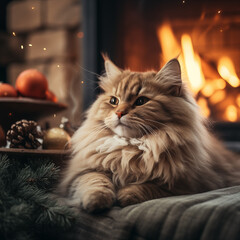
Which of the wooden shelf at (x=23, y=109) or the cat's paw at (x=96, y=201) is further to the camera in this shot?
the wooden shelf at (x=23, y=109)

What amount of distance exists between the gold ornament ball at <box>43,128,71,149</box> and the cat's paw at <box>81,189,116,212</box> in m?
0.39

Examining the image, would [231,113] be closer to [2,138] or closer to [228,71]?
[228,71]

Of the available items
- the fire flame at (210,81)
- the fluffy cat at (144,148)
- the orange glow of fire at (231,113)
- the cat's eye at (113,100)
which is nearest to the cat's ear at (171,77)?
the fluffy cat at (144,148)

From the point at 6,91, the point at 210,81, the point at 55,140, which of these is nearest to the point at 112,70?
the point at 55,140

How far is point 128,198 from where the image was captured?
2.80 ft

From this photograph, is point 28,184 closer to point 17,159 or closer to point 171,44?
point 17,159

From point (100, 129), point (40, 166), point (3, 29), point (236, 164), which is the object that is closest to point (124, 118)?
point (100, 129)

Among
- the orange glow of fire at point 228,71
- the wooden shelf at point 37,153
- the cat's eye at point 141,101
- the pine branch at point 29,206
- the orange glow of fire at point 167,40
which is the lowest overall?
the pine branch at point 29,206

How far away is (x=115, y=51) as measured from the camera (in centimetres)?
178

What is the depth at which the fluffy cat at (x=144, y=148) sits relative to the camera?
91 cm

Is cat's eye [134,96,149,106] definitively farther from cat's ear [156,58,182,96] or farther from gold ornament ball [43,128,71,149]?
gold ornament ball [43,128,71,149]

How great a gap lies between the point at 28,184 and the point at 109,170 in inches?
9.6

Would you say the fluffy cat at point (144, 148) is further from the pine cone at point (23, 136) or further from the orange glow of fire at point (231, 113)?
the orange glow of fire at point (231, 113)

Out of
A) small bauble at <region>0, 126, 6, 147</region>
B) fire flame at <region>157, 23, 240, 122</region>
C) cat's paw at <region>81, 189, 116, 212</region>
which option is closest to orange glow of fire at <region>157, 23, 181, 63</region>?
fire flame at <region>157, 23, 240, 122</region>
